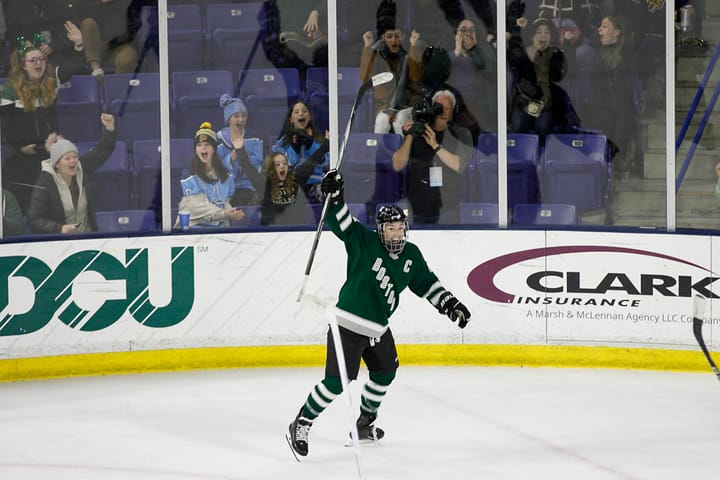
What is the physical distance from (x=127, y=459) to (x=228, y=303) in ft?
6.61

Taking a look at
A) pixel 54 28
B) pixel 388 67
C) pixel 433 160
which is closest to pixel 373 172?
pixel 433 160

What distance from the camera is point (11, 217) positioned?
6836 mm

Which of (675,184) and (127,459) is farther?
(675,184)

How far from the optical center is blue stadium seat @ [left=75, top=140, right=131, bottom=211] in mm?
7043

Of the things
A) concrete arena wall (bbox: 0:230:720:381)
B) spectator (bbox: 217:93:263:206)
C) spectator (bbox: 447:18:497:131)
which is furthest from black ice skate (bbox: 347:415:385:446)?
spectator (bbox: 447:18:497:131)

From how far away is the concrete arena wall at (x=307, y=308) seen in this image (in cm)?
674

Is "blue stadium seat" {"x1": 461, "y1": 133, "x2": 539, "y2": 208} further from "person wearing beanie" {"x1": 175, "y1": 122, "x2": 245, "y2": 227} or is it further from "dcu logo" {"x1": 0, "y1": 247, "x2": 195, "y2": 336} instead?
"dcu logo" {"x1": 0, "y1": 247, "x2": 195, "y2": 336}

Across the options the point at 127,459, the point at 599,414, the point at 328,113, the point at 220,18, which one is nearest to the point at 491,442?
the point at 599,414

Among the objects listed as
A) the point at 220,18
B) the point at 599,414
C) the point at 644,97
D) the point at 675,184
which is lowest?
the point at 599,414

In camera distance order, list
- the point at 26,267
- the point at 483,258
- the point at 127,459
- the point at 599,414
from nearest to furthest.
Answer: the point at 127,459, the point at 599,414, the point at 26,267, the point at 483,258

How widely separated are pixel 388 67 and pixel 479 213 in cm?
106

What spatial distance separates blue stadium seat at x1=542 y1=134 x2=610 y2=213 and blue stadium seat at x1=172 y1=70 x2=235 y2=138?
2.00 meters

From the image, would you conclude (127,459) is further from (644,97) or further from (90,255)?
(644,97)

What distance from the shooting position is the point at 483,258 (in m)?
7.10
